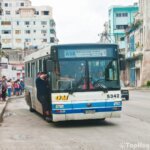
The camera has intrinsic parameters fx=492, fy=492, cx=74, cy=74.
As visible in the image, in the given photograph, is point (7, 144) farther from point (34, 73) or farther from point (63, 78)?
point (34, 73)

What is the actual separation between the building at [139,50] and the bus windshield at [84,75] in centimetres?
5583

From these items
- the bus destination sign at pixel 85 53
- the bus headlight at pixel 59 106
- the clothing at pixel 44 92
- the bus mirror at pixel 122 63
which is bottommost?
the bus headlight at pixel 59 106

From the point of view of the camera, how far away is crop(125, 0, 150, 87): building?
235 feet

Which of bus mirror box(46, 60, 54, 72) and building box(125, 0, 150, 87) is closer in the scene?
bus mirror box(46, 60, 54, 72)

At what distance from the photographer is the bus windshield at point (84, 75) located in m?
15.3

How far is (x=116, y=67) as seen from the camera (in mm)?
15883

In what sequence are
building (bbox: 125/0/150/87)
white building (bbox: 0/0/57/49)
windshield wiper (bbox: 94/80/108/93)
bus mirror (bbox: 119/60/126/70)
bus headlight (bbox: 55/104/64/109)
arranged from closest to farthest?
Result: bus headlight (bbox: 55/104/64/109)
windshield wiper (bbox: 94/80/108/93)
bus mirror (bbox: 119/60/126/70)
building (bbox: 125/0/150/87)
white building (bbox: 0/0/57/49)

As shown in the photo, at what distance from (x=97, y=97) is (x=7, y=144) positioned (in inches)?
176

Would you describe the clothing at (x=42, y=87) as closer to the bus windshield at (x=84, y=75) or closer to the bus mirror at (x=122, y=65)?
the bus windshield at (x=84, y=75)

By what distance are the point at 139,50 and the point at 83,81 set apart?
6057 centimetres

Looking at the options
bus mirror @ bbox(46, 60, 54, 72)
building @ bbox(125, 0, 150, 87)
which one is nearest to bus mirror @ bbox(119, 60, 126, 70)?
bus mirror @ bbox(46, 60, 54, 72)

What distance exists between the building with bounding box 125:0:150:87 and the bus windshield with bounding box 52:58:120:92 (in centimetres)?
5583

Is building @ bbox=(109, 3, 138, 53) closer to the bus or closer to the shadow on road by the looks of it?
the shadow on road

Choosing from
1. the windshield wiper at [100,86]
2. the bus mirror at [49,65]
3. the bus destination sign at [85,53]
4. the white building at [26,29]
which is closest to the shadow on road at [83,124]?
the windshield wiper at [100,86]
